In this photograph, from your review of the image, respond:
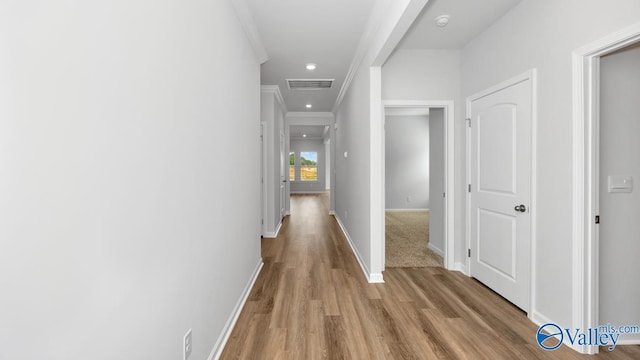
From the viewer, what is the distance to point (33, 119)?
658mm

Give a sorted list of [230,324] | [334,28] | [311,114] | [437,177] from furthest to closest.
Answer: [311,114] → [437,177] → [334,28] → [230,324]

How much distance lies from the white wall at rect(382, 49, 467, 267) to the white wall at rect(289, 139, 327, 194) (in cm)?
1086

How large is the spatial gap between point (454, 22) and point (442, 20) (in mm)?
163

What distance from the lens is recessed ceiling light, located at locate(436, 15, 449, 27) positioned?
273 centimetres

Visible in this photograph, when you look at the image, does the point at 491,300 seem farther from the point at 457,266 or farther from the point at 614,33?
the point at 614,33

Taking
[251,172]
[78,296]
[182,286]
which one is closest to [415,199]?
[251,172]

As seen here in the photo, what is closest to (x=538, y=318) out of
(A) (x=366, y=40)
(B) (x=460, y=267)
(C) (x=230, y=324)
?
(B) (x=460, y=267)

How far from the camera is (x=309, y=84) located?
4.96 meters

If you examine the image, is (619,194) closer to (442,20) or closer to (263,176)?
(442,20)

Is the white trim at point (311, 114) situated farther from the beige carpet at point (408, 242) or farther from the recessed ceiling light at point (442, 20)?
the recessed ceiling light at point (442, 20)

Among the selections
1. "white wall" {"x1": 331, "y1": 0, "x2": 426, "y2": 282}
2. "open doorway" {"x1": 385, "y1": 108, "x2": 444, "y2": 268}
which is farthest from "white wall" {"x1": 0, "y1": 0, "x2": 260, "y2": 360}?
"open doorway" {"x1": 385, "y1": 108, "x2": 444, "y2": 268}

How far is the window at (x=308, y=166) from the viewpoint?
47.0 feet

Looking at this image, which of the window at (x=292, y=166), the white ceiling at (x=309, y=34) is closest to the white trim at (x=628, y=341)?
the white ceiling at (x=309, y=34)

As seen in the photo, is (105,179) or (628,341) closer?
(105,179)
